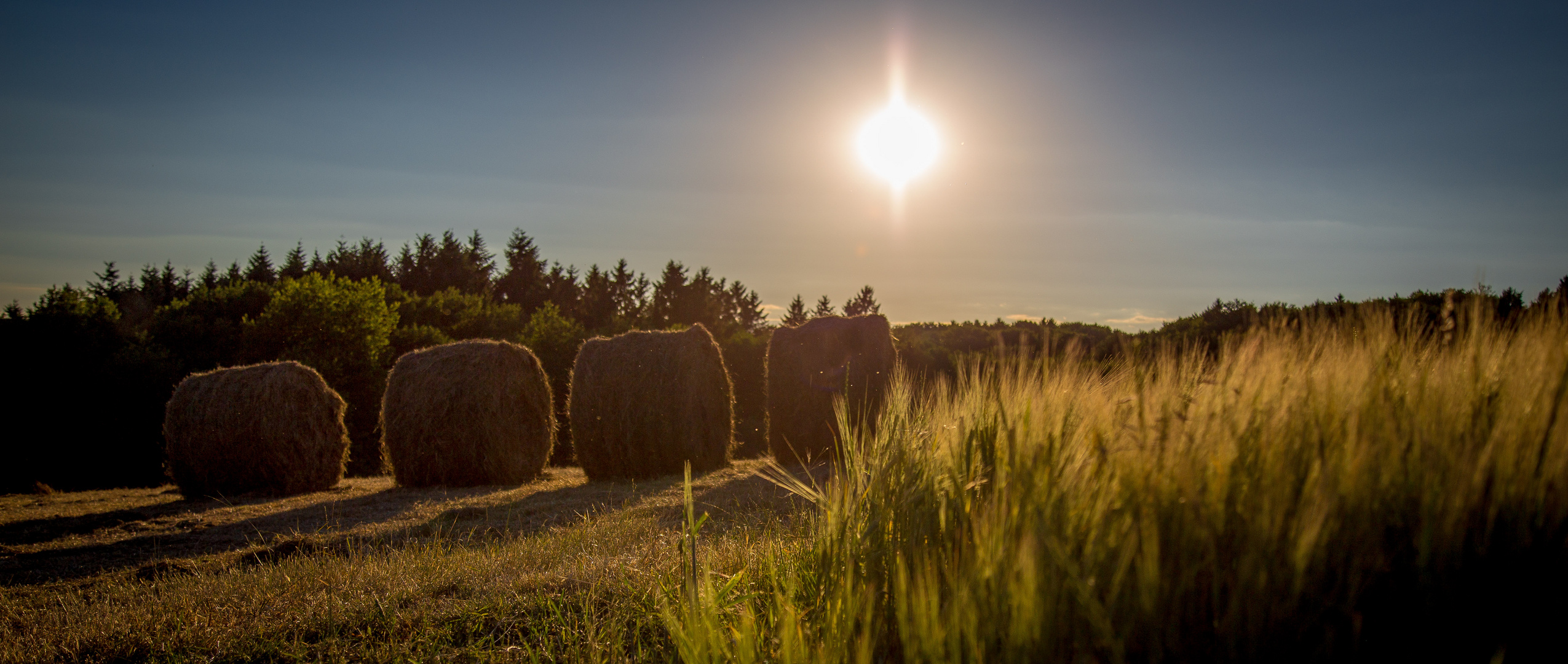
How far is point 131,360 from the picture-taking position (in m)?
16.7

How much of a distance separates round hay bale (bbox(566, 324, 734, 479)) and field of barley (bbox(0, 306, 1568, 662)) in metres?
7.40

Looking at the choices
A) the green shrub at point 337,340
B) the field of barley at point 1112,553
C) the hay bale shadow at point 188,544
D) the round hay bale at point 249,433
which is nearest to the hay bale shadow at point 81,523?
the hay bale shadow at point 188,544

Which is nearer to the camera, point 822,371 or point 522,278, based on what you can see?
point 822,371

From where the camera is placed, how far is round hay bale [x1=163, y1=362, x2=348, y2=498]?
33.5 feet

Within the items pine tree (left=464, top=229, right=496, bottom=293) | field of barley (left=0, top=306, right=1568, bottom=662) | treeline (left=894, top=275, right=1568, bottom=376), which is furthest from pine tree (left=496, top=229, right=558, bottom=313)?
field of barley (left=0, top=306, right=1568, bottom=662)

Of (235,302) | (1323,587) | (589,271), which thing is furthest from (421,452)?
(589,271)

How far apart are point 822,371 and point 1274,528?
1143cm

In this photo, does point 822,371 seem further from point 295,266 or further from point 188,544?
point 295,266

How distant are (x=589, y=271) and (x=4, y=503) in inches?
1280

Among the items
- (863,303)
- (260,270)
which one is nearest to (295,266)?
(260,270)

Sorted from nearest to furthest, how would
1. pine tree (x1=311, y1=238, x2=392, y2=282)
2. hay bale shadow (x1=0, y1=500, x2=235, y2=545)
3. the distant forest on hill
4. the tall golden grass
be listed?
the tall golden grass → hay bale shadow (x1=0, y1=500, x2=235, y2=545) → the distant forest on hill → pine tree (x1=311, y1=238, x2=392, y2=282)

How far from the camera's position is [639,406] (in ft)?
37.0

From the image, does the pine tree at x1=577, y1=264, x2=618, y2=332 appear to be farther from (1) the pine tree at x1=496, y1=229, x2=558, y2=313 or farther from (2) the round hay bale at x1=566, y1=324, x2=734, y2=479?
(2) the round hay bale at x1=566, y1=324, x2=734, y2=479

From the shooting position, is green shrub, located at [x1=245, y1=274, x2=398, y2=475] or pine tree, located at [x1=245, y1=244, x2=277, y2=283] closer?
green shrub, located at [x1=245, y1=274, x2=398, y2=475]
